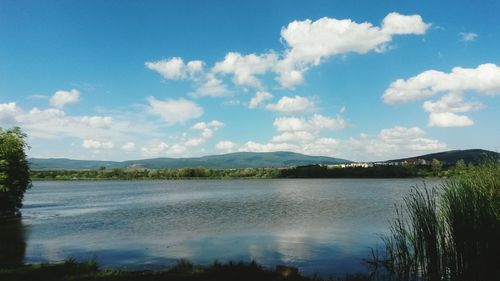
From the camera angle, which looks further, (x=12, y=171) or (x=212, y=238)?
(x=12, y=171)

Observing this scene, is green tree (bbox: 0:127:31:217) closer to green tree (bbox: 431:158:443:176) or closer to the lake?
the lake

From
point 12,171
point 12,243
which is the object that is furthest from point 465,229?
point 12,171

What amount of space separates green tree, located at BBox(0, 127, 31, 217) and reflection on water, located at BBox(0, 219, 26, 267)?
13.7 feet

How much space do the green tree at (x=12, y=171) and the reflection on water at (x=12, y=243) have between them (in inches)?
164

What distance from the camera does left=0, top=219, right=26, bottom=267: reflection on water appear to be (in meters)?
27.2

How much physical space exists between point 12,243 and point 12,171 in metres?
22.2

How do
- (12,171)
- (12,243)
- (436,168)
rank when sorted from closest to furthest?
(12,243) → (12,171) → (436,168)

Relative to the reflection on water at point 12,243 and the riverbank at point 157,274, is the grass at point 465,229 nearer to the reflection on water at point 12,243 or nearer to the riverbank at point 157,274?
the riverbank at point 157,274

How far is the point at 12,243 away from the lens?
3491 cm

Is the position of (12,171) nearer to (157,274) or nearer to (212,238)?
(212,238)

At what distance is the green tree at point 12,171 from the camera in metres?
52.4

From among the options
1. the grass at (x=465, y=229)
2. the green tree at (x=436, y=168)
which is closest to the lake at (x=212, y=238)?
the grass at (x=465, y=229)

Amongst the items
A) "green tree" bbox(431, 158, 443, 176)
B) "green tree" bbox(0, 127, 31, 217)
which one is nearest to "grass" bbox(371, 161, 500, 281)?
"green tree" bbox(0, 127, 31, 217)

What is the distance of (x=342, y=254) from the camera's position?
1167 inches
